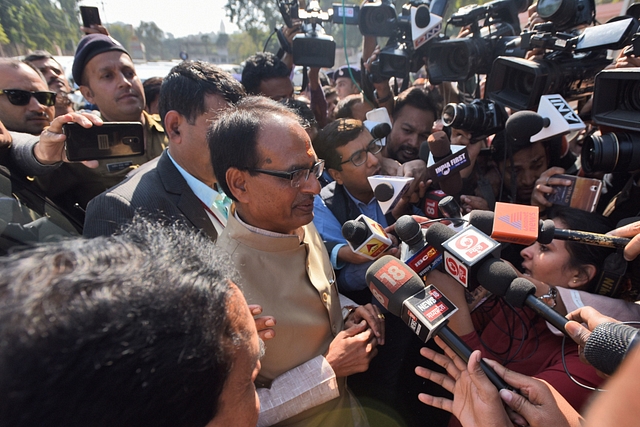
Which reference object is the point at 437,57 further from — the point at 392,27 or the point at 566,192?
the point at 566,192

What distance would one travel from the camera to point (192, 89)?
5.82 ft

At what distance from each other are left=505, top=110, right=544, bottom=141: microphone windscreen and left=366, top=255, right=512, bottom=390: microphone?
108cm

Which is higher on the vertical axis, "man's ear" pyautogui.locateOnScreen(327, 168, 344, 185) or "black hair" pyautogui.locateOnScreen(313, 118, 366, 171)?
"black hair" pyautogui.locateOnScreen(313, 118, 366, 171)

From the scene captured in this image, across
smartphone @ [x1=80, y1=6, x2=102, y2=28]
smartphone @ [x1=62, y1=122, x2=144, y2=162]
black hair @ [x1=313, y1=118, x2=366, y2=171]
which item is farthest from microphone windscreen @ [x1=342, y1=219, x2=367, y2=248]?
smartphone @ [x1=80, y1=6, x2=102, y2=28]

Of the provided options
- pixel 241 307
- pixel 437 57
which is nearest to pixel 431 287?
pixel 241 307

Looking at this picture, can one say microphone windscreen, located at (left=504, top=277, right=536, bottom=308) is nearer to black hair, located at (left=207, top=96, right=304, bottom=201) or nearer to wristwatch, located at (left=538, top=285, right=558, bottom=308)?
wristwatch, located at (left=538, top=285, right=558, bottom=308)

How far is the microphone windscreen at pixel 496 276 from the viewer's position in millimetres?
1021

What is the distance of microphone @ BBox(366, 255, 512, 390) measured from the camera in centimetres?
102

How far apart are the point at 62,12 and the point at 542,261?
25.6m

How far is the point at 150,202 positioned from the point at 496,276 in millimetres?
1447

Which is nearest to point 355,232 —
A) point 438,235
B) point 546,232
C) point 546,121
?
point 438,235

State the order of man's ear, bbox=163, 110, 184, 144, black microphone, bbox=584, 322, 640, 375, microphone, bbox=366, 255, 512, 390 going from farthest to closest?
man's ear, bbox=163, 110, 184, 144
microphone, bbox=366, 255, 512, 390
black microphone, bbox=584, 322, 640, 375

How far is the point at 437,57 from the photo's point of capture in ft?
9.20

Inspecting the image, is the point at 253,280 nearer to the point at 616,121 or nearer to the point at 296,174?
the point at 296,174
